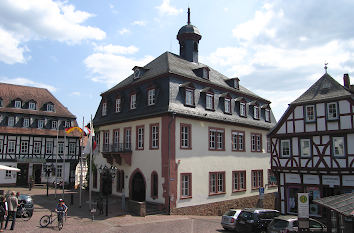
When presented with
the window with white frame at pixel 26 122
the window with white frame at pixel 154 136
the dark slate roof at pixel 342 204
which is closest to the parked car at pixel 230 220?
the dark slate roof at pixel 342 204

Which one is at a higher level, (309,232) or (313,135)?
(313,135)

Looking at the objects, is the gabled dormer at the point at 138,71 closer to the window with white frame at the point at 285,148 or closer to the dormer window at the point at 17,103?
the window with white frame at the point at 285,148

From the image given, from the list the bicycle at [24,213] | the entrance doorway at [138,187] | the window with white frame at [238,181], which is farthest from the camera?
the window with white frame at [238,181]

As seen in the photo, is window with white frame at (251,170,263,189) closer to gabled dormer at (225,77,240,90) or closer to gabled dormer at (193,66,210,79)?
gabled dormer at (225,77,240,90)

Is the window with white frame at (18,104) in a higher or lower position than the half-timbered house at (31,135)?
higher

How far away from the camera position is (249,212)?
57.7ft

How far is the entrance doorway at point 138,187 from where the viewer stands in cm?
2494

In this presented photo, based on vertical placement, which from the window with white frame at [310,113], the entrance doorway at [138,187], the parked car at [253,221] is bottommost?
the parked car at [253,221]

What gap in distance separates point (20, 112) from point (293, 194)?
34.5 m

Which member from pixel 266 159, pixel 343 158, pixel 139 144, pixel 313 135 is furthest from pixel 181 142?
pixel 266 159

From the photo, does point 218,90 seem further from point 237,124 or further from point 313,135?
point 313,135

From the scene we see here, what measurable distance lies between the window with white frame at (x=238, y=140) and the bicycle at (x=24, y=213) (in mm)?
17549

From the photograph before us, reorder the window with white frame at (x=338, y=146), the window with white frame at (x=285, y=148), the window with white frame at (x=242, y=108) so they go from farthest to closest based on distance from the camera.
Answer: the window with white frame at (x=242, y=108) < the window with white frame at (x=285, y=148) < the window with white frame at (x=338, y=146)

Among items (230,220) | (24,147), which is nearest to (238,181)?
(230,220)
